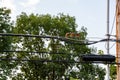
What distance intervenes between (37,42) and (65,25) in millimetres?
4909

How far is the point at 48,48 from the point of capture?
216 ft

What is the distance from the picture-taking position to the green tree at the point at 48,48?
64000mm

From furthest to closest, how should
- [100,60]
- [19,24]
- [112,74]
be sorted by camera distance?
1. [112,74]
2. [19,24]
3. [100,60]

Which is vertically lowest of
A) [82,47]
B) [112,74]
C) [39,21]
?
[112,74]

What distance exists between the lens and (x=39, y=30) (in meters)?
66.2

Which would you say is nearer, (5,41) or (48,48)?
(5,41)

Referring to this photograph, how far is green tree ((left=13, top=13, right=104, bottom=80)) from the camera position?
64.0 metres

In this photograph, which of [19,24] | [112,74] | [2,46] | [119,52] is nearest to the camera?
[119,52]

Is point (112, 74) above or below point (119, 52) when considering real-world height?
below

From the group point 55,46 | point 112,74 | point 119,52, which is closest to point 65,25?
point 55,46

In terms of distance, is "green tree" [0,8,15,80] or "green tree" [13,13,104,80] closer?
"green tree" [0,8,15,80]

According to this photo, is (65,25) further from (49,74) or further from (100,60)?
(100,60)

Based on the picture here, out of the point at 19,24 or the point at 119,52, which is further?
the point at 19,24

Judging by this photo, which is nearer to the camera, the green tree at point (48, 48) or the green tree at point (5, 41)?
the green tree at point (5, 41)
